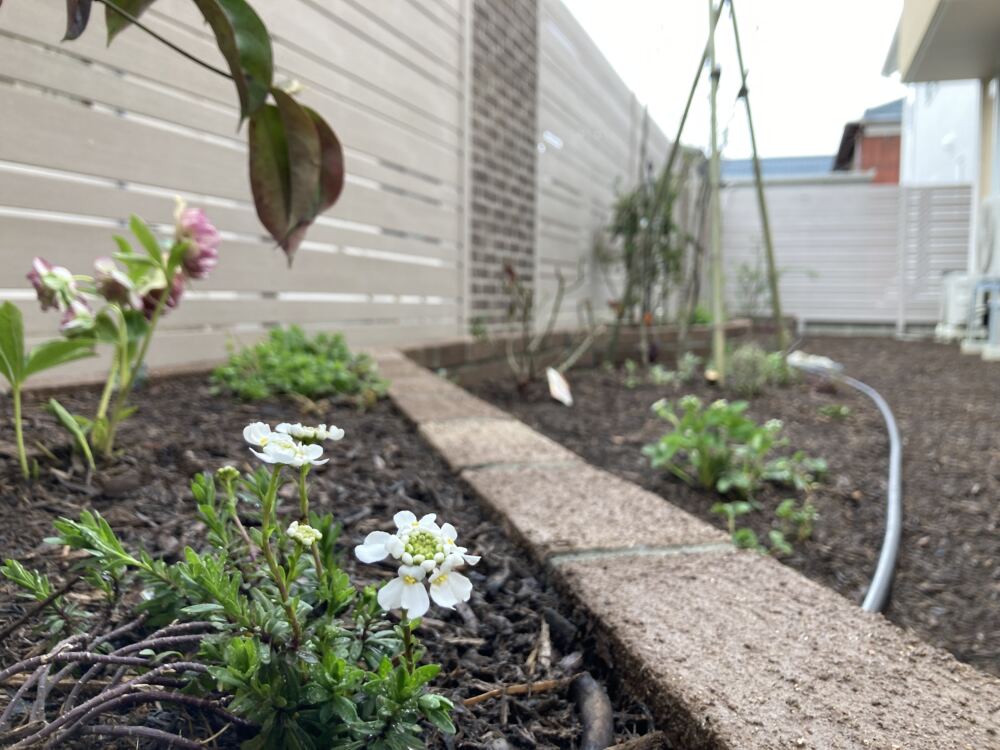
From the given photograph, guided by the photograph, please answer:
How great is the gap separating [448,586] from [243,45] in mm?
638

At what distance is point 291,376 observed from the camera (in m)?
1.87

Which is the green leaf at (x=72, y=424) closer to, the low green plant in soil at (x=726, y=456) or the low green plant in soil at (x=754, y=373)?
the low green plant in soil at (x=726, y=456)

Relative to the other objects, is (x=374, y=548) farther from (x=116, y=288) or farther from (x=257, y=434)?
(x=116, y=288)

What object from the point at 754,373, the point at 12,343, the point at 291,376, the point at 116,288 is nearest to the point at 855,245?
the point at 754,373

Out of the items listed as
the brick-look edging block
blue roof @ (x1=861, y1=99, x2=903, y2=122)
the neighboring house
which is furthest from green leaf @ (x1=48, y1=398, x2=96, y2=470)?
blue roof @ (x1=861, y1=99, x2=903, y2=122)

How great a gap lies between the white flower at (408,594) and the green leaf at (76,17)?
2.24 feet

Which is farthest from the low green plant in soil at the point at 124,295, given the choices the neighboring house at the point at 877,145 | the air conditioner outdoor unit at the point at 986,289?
→ the neighboring house at the point at 877,145

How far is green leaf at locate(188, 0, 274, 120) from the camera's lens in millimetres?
774

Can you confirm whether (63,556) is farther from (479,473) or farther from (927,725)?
(927,725)

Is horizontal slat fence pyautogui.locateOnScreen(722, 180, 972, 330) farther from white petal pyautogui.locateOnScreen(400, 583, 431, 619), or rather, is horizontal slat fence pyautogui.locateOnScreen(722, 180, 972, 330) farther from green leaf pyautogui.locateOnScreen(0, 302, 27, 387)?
white petal pyautogui.locateOnScreen(400, 583, 431, 619)

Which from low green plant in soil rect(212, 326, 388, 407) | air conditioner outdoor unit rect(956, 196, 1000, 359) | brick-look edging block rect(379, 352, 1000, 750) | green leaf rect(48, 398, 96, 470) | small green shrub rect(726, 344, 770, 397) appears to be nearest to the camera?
brick-look edging block rect(379, 352, 1000, 750)

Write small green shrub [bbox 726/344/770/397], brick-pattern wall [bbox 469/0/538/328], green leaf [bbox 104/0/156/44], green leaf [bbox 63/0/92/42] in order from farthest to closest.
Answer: brick-pattern wall [bbox 469/0/538/328] → small green shrub [bbox 726/344/770/397] → green leaf [bbox 104/0/156/44] → green leaf [bbox 63/0/92/42]

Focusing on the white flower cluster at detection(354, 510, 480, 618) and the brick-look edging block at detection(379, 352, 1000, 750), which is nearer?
the white flower cluster at detection(354, 510, 480, 618)

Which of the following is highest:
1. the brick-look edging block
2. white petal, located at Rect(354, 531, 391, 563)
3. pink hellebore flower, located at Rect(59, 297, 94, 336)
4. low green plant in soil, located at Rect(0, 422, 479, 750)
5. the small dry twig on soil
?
pink hellebore flower, located at Rect(59, 297, 94, 336)
